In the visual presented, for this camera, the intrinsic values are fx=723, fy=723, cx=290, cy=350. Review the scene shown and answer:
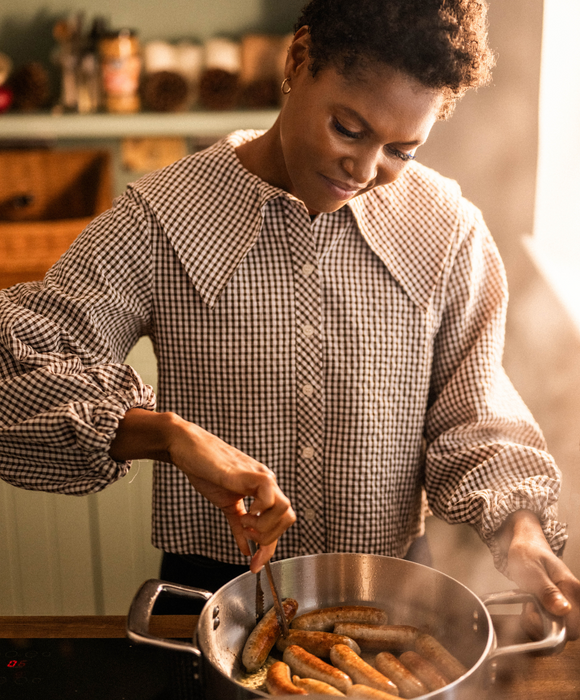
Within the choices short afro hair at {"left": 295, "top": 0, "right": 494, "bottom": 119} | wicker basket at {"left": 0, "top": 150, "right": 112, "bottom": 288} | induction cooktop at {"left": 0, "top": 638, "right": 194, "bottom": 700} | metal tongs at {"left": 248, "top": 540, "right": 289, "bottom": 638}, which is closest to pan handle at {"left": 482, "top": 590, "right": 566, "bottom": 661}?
metal tongs at {"left": 248, "top": 540, "right": 289, "bottom": 638}

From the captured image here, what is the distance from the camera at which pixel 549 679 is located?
868mm

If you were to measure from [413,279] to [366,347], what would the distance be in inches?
5.1

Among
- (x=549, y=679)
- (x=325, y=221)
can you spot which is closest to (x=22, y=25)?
(x=325, y=221)

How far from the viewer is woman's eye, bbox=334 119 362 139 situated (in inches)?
35.9

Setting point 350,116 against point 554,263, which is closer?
point 350,116

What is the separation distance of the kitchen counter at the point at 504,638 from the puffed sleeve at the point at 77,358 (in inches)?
7.8

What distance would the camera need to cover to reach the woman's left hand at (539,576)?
80 cm

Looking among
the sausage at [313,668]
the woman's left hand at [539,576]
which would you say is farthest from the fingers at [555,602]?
the sausage at [313,668]

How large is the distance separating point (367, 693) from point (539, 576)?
10.5 inches

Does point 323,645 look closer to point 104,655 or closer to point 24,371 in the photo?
point 104,655

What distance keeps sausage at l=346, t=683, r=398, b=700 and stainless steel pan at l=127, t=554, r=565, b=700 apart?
0.09 m

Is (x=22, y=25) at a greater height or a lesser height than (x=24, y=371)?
greater

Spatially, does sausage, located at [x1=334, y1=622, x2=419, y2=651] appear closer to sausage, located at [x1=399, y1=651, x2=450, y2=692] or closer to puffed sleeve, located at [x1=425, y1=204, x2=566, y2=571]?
sausage, located at [x1=399, y1=651, x2=450, y2=692]

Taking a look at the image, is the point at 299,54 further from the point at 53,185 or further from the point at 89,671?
the point at 53,185
